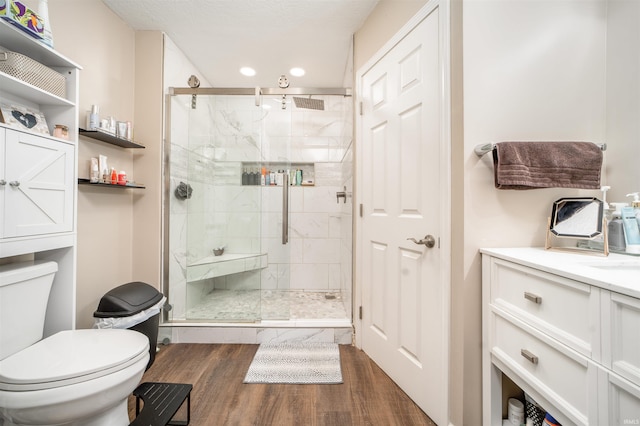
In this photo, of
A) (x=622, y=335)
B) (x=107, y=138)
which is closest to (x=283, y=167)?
(x=107, y=138)

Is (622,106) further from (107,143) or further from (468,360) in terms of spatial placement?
(107,143)

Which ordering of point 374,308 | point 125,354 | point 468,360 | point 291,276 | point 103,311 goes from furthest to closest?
point 291,276 < point 374,308 < point 103,311 < point 468,360 < point 125,354

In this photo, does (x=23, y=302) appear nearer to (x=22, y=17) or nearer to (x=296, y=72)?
(x=22, y=17)

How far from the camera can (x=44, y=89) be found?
1181 mm

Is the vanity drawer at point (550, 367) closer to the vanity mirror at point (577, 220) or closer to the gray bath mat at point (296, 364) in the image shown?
the vanity mirror at point (577, 220)

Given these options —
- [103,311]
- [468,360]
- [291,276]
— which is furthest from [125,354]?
[291,276]

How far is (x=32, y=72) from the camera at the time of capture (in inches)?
44.2

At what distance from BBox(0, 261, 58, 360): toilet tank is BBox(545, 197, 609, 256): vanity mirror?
2.36 metres

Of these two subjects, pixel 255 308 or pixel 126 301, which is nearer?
pixel 126 301

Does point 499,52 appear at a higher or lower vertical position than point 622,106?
higher

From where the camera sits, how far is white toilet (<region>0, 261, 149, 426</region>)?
2.77 feet

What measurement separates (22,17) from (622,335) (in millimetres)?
2424

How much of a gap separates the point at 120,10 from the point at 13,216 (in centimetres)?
173

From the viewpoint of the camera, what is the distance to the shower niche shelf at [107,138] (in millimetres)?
1540
